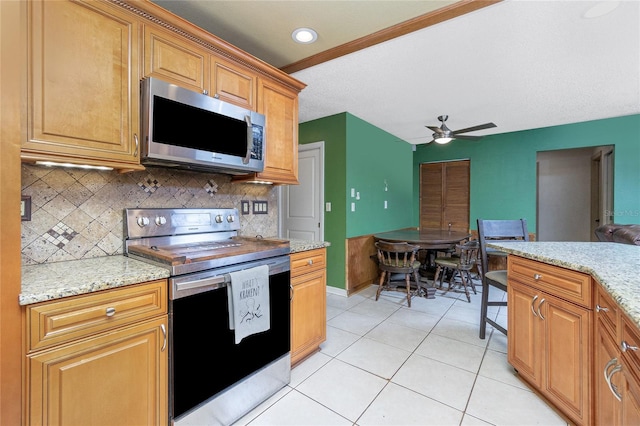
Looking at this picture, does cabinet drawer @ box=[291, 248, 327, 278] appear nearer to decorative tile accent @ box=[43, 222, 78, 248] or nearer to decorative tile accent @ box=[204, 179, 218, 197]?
decorative tile accent @ box=[204, 179, 218, 197]

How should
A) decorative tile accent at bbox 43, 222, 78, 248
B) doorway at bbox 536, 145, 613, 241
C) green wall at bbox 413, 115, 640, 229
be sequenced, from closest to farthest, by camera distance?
decorative tile accent at bbox 43, 222, 78, 248 → green wall at bbox 413, 115, 640, 229 → doorway at bbox 536, 145, 613, 241

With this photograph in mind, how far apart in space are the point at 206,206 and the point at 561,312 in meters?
2.33

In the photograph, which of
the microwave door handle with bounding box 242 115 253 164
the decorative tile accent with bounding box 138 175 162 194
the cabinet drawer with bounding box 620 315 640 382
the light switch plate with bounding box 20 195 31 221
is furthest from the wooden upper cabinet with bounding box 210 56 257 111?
the cabinet drawer with bounding box 620 315 640 382

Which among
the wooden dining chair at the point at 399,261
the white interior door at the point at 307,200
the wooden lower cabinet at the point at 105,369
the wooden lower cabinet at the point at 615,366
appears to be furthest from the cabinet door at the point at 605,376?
the white interior door at the point at 307,200

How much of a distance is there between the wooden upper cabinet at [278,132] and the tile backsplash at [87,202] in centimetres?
48

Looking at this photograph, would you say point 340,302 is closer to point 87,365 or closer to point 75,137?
point 87,365

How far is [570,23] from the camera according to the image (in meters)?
1.93

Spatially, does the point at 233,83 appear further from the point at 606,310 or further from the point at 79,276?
the point at 606,310

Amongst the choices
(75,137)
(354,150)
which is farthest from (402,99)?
(75,137)

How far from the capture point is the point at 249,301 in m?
1.57

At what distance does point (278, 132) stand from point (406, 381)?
208cm

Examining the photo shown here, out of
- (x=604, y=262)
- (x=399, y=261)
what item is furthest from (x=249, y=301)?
(x=399, y=261)

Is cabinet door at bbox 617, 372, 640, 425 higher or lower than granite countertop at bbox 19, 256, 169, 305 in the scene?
lower

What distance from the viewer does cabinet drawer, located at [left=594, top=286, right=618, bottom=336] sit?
1.08 metres
